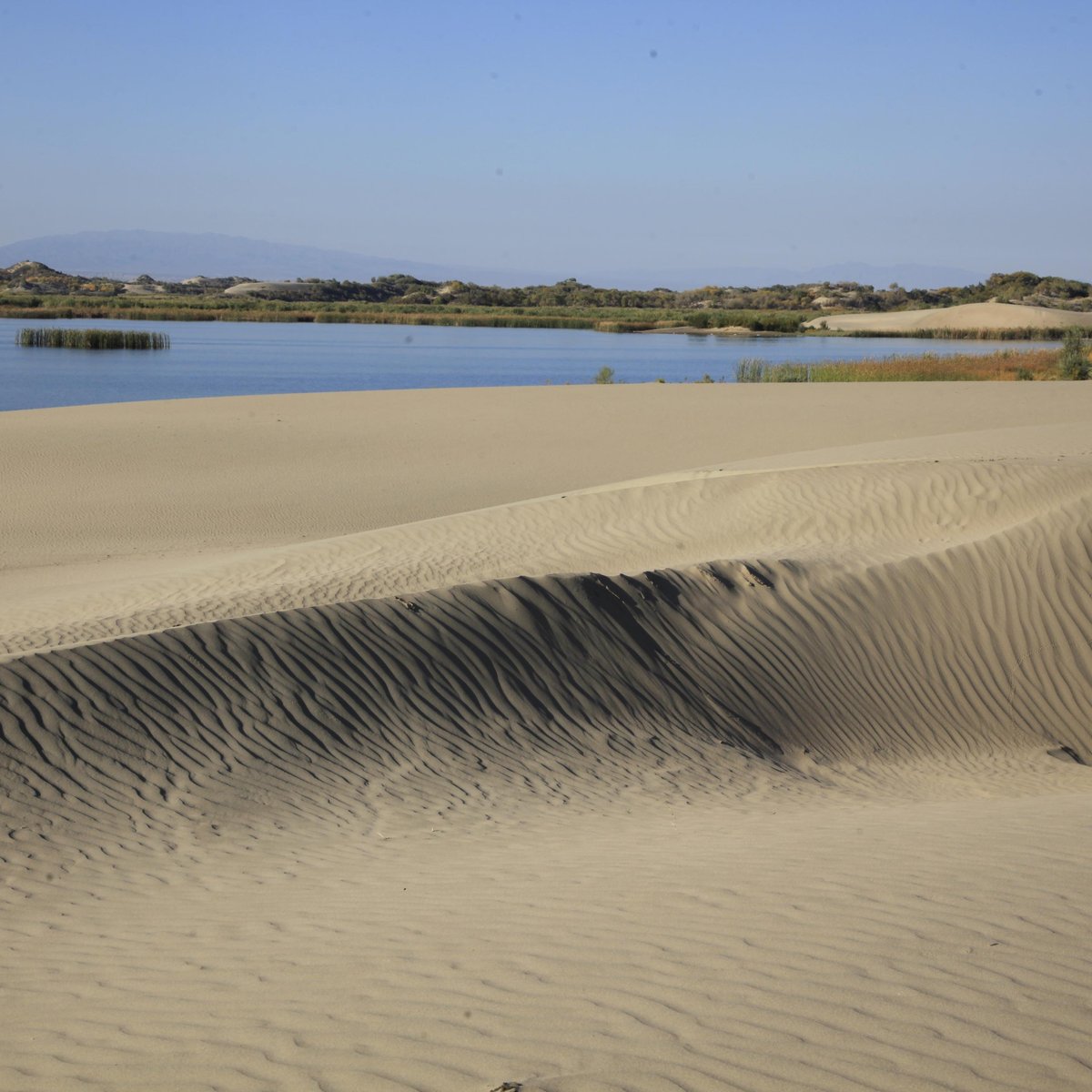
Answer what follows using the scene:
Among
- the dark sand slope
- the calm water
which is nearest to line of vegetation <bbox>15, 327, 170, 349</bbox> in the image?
the calm water

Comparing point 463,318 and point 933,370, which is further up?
point 463,318

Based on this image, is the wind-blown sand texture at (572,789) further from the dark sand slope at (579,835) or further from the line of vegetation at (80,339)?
the line of vegetation at (80,339)

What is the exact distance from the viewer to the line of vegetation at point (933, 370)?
32.6 metres

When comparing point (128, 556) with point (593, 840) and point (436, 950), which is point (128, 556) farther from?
point (436, 950)

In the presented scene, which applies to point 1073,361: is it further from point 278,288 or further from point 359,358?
point 278,288

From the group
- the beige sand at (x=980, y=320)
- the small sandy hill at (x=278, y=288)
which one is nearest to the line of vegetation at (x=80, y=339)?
the beige sand at (x=980, y=320)

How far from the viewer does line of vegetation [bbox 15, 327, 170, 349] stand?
4453cm

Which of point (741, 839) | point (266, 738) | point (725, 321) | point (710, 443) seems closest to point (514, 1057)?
point (741, 839)

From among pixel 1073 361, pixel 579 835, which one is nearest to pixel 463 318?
pixel 1073 361

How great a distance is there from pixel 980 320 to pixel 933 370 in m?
34.0

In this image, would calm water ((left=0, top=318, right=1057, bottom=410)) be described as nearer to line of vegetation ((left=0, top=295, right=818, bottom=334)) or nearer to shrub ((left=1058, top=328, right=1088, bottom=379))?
line of vegetation ((left=0, top=295, right=818, bottom=334))

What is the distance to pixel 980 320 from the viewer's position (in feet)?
214

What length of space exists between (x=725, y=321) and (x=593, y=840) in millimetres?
71207

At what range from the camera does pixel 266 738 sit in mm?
6984
